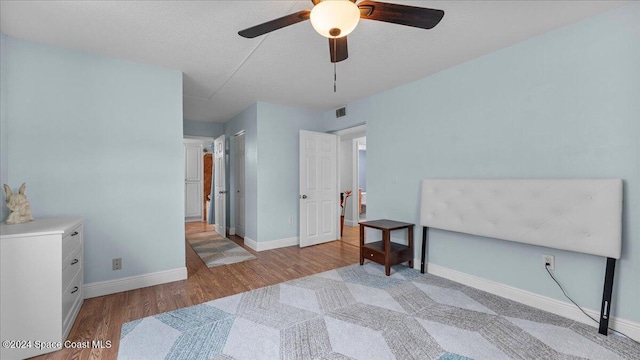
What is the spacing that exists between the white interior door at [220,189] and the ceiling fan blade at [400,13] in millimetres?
4474

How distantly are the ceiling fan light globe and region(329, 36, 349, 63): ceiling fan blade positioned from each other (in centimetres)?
32

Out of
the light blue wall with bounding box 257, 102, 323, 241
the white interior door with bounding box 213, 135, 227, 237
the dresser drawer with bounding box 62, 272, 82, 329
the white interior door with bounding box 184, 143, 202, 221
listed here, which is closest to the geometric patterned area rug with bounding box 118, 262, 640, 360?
the dresser drawer with bounding box 62, 272, 82, 329

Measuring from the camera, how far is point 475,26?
2.23 m

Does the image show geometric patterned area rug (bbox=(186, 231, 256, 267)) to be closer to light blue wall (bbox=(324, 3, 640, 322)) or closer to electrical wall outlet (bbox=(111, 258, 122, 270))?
electrical wall outlet (bbox=(111, 258, 122, 270))

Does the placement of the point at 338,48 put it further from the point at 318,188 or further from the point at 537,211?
the point at 318,188

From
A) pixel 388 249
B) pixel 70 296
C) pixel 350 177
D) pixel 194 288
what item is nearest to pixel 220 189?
pixel 350 177

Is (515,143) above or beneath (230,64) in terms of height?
beneath

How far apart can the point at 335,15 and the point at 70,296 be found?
9.06ft

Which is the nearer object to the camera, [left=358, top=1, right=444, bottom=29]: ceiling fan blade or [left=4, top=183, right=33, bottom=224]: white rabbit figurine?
[left=358, top=1, right=444, bottom=29]: ceiling fan blade

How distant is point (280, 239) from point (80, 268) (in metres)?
2.60

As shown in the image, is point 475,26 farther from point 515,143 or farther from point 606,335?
point 606,335

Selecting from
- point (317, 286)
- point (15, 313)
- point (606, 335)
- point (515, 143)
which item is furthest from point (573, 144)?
point (15, 313)

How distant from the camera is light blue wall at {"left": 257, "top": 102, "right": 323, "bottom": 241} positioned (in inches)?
172

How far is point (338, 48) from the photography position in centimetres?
185
